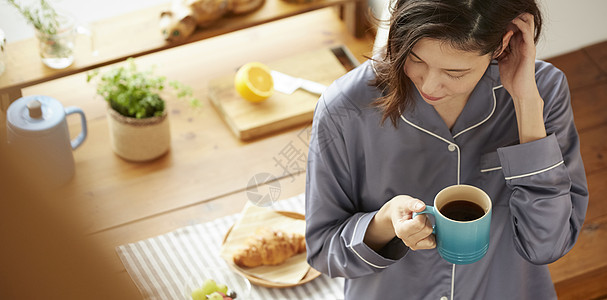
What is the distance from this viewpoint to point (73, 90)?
2275mm

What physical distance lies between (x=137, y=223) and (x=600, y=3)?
182 cm

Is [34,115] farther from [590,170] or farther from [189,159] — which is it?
[590,170]

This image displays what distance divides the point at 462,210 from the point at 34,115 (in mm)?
1269

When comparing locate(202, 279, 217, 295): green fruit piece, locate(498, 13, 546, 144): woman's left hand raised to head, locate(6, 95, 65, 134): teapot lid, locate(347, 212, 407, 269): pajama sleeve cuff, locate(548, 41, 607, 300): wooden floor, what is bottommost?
locate(548, 41, 607, 300): wooden floor

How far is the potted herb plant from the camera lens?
75.9 inches

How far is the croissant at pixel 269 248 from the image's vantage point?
169 centimetres

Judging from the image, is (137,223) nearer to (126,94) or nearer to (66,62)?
(126,94)

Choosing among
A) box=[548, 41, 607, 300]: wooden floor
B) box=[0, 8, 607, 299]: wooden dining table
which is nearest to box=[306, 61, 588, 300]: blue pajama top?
box=[0, 8, 607, 299]: wooden dining table

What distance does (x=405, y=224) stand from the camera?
104 cm

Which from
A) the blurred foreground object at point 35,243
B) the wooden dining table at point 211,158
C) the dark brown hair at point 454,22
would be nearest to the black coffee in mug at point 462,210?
the dark brown hair at point 454,22

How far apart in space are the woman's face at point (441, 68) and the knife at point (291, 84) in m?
1.09

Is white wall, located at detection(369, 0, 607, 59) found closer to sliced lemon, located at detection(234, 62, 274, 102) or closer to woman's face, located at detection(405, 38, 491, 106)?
sliced lemon, located at detection(234, 62, 274, 102)

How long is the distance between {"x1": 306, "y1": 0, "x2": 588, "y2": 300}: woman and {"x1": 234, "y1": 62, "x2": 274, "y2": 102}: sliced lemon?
872mm

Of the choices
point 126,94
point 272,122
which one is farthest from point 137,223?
point 272,122
